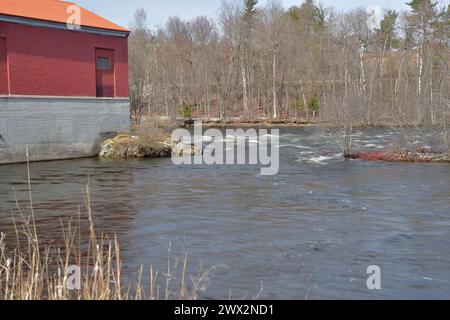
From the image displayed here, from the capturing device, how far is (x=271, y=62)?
6419 centimetres

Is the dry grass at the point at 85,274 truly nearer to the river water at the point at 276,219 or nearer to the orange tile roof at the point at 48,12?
the river water at the point at 276,219

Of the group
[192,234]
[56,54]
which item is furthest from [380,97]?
[192,234]

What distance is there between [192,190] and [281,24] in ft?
165

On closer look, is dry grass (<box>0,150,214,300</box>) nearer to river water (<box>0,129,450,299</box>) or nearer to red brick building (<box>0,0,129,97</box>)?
river water (<box>0,129,450,299</box>)

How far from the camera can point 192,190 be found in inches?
690

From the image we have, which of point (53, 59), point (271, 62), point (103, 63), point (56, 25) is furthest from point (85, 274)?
point (271, 62)

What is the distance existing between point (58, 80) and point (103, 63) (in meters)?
3.36

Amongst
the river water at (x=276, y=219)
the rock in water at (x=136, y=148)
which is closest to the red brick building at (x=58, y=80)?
the rock in water at (x=136, y=148)

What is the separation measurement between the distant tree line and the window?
23517mm

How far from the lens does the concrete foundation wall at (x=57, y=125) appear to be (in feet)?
81.4

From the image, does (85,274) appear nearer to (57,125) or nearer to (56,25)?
(57,125)

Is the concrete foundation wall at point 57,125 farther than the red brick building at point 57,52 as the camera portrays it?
No

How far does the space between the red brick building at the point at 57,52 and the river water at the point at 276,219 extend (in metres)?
5.16

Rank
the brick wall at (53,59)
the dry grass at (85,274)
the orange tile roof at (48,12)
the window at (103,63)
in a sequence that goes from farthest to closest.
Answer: the window at (103,63)
the orange tile roof at (48,12)
the brick wall at (53,59)
the dry grass at (85,274)
